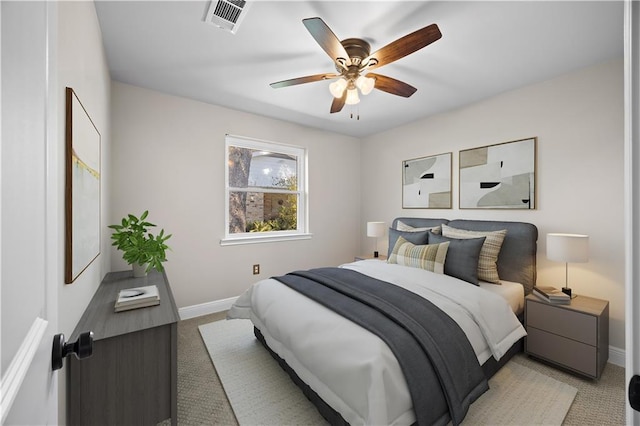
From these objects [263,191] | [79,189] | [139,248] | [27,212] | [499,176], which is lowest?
[139,248]

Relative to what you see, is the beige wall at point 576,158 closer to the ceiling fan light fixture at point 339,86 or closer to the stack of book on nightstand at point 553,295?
the stack of book on nightstand at point 553,295

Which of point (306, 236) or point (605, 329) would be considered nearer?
point (605, 329)

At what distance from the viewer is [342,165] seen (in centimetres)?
449

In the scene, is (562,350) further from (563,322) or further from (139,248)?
(139,248)

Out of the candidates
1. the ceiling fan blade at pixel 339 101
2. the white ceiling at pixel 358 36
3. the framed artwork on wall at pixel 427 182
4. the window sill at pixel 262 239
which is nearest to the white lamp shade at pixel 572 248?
the framed artwork on wall at pixel 427 182

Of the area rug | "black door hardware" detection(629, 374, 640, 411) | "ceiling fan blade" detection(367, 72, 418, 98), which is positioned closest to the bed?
the area rug

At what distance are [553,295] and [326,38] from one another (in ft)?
8.65

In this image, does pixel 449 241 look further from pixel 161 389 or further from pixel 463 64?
pixel 161 389

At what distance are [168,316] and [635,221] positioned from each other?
1.93 m

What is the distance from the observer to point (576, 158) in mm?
2439

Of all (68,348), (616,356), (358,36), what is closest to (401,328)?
(68,348)

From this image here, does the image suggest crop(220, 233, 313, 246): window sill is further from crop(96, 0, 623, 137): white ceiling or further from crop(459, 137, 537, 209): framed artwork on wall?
crop(459, 137, 537, 209): framed artwork on wall

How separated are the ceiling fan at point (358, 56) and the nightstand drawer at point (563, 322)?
83.8 inches

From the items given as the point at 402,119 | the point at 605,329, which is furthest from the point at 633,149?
the point at 402,119
